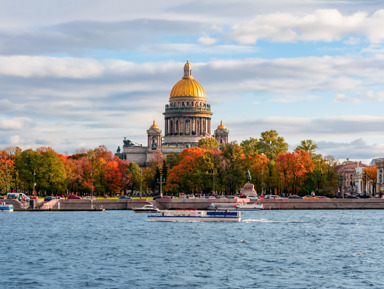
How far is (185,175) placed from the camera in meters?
139

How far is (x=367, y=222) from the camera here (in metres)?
89.6

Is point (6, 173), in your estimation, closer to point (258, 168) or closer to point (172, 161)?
point (172, 161)

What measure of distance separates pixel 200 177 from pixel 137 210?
28.3 m

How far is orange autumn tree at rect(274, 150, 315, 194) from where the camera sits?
12854 centimetres

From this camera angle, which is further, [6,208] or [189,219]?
[6,208]

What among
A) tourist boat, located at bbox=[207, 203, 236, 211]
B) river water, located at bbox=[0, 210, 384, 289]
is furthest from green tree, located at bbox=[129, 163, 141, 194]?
river water, located at bbox=[0, 210, 384, 289]

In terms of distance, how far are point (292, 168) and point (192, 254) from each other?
236 feet

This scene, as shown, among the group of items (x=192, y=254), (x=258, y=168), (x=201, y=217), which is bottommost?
(x=192, y=254)

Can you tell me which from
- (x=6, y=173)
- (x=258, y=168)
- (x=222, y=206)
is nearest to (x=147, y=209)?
(x=222, y=206)

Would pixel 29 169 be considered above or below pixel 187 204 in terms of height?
above

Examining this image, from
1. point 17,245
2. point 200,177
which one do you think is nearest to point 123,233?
point 17,245

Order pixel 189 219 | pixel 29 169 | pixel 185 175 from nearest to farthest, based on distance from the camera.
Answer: pixel 189 219
pixel 29 169
pixel 185 175

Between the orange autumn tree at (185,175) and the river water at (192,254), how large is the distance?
44.7 metres

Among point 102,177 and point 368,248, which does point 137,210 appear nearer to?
point 102,177
